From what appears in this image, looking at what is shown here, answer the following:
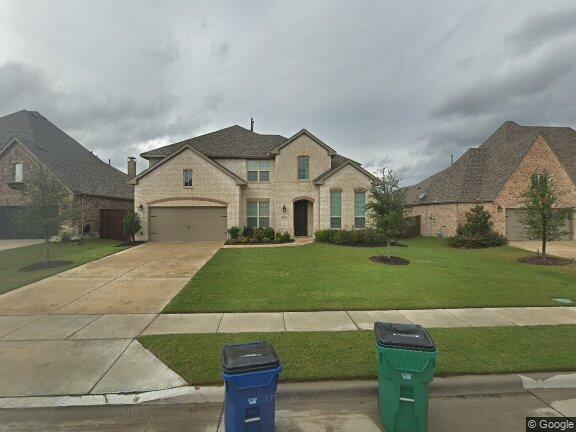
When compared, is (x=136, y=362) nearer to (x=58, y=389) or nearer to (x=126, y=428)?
(x=58, y=389)

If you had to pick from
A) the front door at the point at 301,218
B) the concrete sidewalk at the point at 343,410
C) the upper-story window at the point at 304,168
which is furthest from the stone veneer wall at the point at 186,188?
the concrete sidewalk at the point at 343,410

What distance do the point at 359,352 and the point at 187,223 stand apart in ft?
58.5

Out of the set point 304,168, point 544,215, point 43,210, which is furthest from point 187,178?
point 544,215

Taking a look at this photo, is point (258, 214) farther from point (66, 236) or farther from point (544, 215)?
point (544, 215)

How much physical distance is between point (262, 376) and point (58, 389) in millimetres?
3309

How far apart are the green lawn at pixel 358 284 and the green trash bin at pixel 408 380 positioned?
3718mm

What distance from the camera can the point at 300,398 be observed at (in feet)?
12.8

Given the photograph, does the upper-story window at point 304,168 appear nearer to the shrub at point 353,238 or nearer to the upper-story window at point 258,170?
the upper-story window at point 258,170

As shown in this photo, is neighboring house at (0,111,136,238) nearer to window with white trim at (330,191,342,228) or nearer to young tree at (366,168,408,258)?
window with white trim at (330,191,342,228)

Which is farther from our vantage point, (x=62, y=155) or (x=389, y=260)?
(x=62, y=155)

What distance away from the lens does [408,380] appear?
3.17 meters

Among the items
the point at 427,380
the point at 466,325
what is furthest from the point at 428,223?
the point at 427,380

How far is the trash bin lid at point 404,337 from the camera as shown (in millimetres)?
3193

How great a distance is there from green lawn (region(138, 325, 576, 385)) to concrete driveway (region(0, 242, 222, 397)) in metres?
0.44
